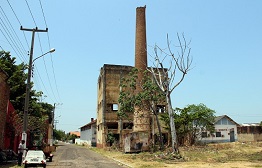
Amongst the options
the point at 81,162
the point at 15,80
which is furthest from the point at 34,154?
the point at 15,80

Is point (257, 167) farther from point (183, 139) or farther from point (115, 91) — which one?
point (115, 91)

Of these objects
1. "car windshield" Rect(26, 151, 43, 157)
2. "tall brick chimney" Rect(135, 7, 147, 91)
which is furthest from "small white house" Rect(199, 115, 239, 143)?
"car windshield" Rect(26, 151, 43, 157)

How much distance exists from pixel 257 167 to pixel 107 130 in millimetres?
33144

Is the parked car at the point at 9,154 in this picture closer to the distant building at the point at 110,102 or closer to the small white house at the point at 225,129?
the distant building at the point at 110,102

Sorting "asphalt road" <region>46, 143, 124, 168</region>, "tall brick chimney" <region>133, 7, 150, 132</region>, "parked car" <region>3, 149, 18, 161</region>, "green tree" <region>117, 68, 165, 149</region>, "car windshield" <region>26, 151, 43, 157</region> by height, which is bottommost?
"asphalt road" <region>46, 143, 124, 168</region>

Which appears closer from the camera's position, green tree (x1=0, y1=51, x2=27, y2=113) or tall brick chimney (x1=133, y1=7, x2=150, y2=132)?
green tree (x1=0, y1=51, x2=27, y2=113)

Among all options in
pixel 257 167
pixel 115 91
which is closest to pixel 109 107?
pixel 115 91

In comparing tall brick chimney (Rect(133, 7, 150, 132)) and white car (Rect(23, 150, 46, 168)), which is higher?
tall brick chimney (Rect(133, 7, 150, 132))

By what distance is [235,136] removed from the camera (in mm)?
49188

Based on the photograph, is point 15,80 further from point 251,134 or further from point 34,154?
point 251,134

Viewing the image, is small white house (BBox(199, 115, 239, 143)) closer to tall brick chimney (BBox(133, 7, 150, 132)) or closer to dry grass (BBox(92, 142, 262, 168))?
tall brick chimney (BBox(133, 7, 150, 132))

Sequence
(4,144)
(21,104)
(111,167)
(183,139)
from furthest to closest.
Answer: (183,139) < (21,104) < (4,144) < (111,167)

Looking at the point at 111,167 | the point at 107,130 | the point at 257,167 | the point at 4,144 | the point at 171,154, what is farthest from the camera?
the point at 107,130

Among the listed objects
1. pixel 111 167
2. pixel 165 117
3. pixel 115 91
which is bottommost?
pixel 111 167
